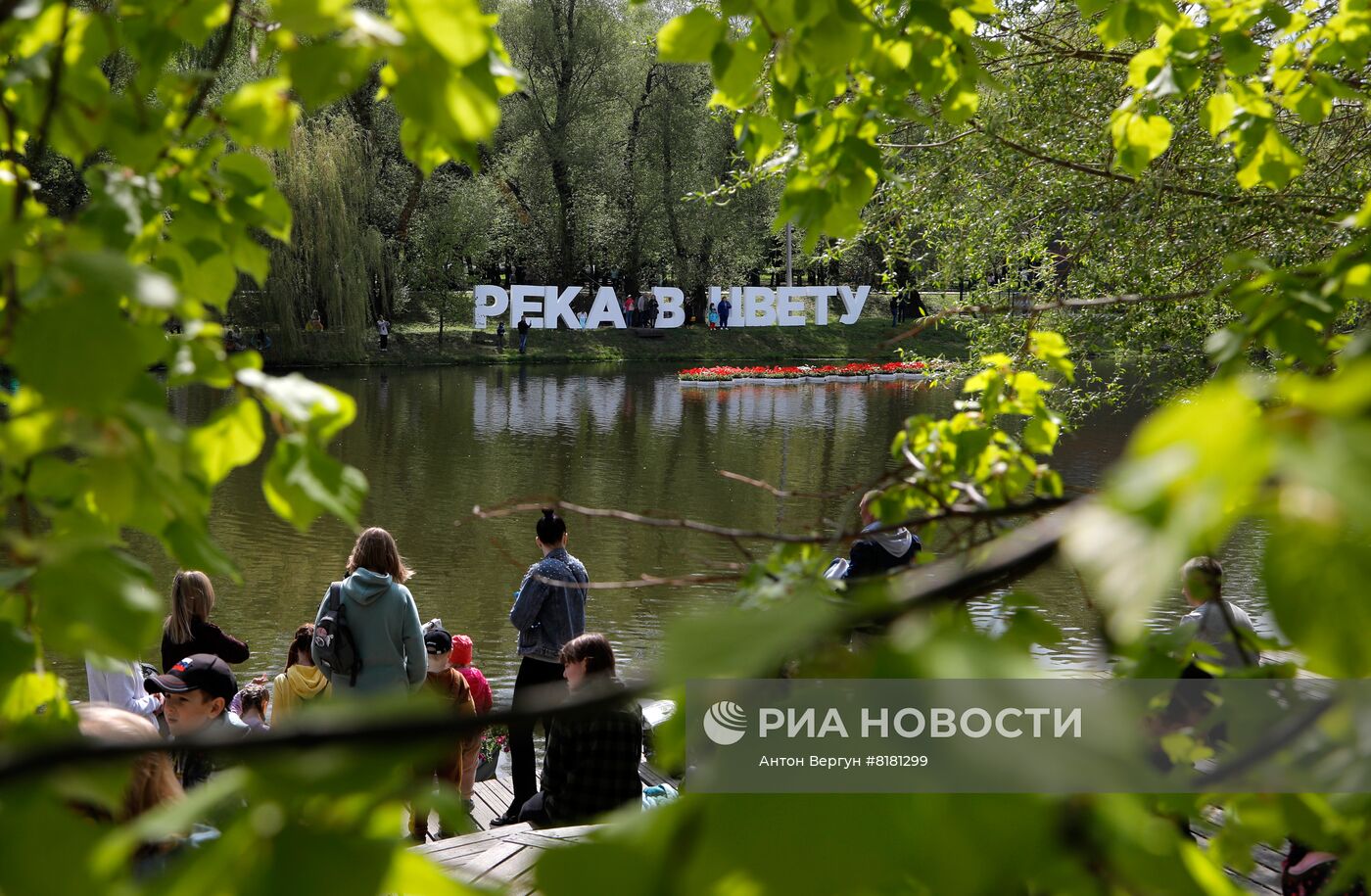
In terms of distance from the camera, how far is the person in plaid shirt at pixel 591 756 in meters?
4.80

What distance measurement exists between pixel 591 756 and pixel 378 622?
1.29 meters

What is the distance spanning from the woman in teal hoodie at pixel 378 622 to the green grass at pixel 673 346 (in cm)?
2926

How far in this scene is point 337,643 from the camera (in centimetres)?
539

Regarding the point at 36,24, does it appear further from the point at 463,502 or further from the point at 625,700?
the point at 463,502

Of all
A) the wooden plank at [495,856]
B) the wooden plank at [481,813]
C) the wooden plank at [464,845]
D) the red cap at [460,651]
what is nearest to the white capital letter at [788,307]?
the red cap at [460,651]

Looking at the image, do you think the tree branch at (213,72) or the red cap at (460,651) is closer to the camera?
the tree branch at (213,72)

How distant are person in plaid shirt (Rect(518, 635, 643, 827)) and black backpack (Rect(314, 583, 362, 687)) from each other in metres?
1.06

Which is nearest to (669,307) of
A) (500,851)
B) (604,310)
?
(604,310)

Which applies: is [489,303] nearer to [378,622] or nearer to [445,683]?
[445,683]

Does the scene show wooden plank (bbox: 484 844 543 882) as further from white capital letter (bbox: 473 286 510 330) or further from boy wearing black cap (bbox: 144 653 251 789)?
white capital letter (bbox: 473 286 510 330)

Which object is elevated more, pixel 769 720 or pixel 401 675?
pixel 769 720

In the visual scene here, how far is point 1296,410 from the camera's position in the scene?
686 millimetres

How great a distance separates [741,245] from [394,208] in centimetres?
1269

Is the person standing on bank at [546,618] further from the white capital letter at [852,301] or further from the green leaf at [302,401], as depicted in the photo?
the white capital letter at [852,301]
